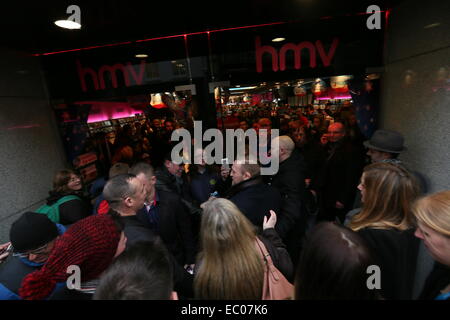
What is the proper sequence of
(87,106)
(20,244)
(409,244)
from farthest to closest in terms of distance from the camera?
(87,106), (409,244), (20,244)

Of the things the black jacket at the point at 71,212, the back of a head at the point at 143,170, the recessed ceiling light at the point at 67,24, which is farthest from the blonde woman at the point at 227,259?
the recessed ceiling light at the point at 67,24

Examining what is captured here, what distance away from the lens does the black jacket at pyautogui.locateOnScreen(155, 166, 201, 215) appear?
3010 mm

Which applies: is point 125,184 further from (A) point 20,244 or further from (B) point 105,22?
(B) point 105,22

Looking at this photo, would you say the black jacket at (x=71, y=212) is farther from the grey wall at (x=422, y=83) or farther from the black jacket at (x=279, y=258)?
the grey wall at (x=422, y=83)

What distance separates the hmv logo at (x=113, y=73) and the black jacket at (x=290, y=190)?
2966 millimetres

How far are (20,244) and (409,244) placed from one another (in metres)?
2.36

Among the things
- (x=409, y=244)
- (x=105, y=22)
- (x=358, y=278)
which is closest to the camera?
(x=358, y=278)

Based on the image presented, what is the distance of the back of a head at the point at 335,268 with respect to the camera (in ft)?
3.08

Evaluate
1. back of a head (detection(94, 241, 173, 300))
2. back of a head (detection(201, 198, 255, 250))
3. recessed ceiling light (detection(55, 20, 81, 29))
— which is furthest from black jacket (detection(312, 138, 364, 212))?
recessed ceiling light (detection(55, 20, 81, 29))

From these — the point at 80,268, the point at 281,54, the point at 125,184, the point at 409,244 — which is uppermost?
the point at 281,54

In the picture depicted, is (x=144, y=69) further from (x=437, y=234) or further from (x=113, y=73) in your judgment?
(x=437, y=234)

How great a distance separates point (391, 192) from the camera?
163 cm

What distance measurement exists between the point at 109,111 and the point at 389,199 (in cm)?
797

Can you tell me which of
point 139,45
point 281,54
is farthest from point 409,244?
point 139,45
